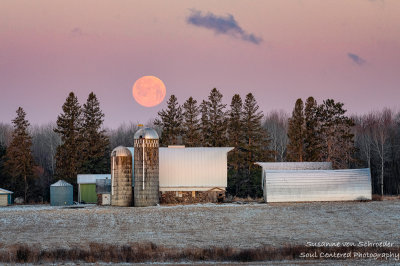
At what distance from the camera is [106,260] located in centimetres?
2502

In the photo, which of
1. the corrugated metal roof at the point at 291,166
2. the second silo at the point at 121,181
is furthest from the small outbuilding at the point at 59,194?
the corrugated metal roof at the point at 291,166

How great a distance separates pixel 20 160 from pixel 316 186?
42.3 metres

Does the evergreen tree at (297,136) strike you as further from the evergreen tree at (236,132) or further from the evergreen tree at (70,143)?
the evergreen tree at (70,143)

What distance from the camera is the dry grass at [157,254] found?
25281 mm

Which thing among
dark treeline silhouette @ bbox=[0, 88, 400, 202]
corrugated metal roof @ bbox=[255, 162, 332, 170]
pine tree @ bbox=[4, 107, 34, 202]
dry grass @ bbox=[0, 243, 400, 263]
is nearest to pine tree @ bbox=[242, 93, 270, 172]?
dark treeline silhouette @ bbox=[0, 88, 400, 202]

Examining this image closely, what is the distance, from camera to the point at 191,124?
252ft

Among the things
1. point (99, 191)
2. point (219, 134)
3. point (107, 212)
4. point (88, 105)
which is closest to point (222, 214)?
point (107, 212)

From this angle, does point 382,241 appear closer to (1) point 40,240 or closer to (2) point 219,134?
(1) point 40,240

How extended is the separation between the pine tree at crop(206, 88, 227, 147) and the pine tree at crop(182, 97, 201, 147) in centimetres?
171

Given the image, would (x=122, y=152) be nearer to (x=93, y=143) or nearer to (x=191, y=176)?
(x=191, y=176)

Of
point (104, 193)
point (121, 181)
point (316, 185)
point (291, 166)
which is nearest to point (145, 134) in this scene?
point (121, 181)

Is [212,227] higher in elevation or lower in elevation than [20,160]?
lower

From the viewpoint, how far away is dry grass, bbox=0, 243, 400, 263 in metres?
25.3

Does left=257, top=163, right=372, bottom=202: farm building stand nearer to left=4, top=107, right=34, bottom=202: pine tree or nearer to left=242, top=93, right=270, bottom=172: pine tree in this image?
left=242, top=93, right=270, bottom=172: pine tree
